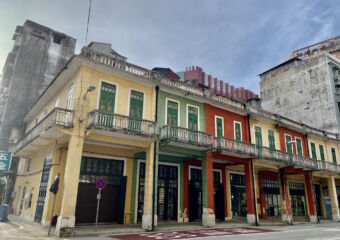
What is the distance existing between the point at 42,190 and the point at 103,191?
12.0ft

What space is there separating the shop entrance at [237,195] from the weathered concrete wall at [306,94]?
16914 mm

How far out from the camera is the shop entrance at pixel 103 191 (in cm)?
1460

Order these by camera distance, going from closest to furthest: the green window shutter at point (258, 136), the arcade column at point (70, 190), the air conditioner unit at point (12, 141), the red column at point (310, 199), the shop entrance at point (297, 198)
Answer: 1. the arcade column at point (70, 190)
2. the green window shutter at point (258, 136)
3. the red column at point (310, 199)
4. the air conditioner unit at point (12, 141)
5. the shop entrance at point (297, 198)

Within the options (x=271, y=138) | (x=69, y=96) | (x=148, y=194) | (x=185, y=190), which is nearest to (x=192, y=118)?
(x=185, y=190)

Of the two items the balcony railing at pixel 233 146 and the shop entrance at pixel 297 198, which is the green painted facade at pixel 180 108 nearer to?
the balcony railing at pixel 233 146

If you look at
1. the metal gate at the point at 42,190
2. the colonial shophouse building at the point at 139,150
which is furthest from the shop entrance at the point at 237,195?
the metal gate at the point at 42,190

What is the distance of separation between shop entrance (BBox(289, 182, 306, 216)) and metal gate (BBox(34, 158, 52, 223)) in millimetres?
23908

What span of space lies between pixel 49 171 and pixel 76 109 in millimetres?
4607

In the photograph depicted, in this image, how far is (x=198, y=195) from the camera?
19578 millimetres

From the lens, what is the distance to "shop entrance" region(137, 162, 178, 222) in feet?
57.1

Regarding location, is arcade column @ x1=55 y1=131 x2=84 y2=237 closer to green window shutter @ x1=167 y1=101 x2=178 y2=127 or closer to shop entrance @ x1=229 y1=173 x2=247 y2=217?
green window shutter @ x1=167 y1=101 x2=178 y2=127

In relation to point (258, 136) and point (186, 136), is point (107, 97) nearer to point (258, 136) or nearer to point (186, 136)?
point (186, 136)

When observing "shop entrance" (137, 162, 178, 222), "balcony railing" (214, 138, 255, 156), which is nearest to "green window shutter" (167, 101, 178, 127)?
"balcony railing" (214, 138, 255, 156)

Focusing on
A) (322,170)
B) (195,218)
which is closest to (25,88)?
(195,218)
